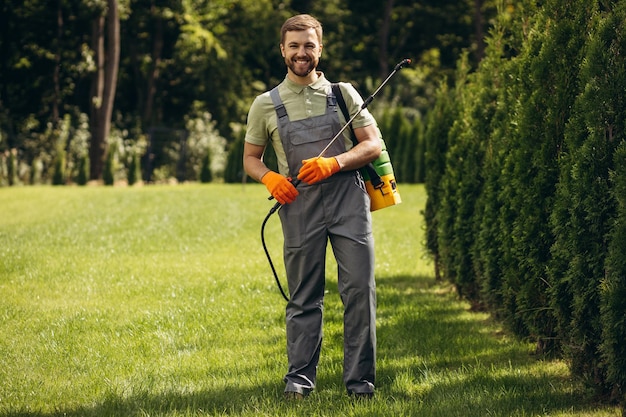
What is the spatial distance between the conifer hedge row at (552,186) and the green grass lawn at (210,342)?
15.5 inches

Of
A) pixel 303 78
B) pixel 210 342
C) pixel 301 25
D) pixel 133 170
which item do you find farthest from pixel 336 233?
pixel 133 170

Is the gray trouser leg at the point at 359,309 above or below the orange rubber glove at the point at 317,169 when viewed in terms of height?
below

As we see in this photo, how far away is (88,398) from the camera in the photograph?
17.6 feet

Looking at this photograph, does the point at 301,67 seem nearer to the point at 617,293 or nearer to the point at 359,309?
the point at 359,309

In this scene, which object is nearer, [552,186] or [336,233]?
[336,233]

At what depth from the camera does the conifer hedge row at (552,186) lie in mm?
5035

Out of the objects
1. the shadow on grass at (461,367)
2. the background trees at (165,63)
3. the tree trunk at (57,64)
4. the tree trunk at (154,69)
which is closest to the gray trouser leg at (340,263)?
the shadow on grass at (461,367)

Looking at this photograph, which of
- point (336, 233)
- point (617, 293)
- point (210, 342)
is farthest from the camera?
point (210, 342)

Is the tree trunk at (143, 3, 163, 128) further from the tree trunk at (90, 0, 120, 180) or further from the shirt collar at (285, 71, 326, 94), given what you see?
the shirt collar at (285, 71, 326, 94)

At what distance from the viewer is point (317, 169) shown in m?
5.01

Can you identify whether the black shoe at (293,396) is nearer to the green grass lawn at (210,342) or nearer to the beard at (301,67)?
the green grass lawn at (210,342)

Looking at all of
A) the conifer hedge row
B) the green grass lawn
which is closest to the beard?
the conifer hedge row

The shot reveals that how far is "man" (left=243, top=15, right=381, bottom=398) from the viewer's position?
5230 mm

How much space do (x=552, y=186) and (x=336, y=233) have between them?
1.77 meters
